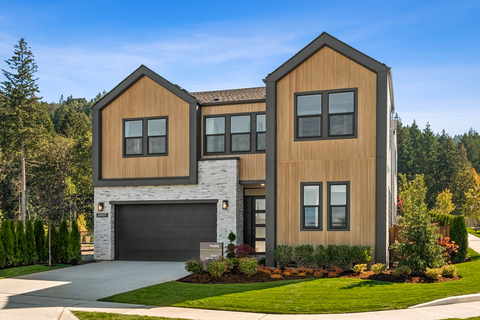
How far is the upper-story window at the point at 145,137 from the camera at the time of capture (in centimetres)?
1738

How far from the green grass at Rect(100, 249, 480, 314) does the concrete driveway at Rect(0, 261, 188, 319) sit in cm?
97

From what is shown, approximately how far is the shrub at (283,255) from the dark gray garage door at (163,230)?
3.54 metres

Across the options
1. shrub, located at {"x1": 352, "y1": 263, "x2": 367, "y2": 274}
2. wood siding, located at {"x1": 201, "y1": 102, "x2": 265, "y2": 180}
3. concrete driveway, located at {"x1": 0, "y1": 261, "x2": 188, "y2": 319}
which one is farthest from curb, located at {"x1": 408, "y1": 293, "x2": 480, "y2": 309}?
wood siding, located at {"x1": 201, "y1": 102, "x2": 265, "y2": 180}

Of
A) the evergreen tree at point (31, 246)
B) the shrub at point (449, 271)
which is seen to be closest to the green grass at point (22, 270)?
the evergreen tree at point (31, 246)

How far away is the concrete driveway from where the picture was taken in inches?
392

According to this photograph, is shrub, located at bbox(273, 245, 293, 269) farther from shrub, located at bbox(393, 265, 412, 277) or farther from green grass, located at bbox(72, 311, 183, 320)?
green grass, located at bbox(72, 311, 183, 320)

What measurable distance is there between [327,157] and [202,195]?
17.0 feet

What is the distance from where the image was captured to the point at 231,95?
18.7 meters

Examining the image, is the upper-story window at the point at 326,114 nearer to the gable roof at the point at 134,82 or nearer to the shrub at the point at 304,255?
the shrub at the point at 304,255

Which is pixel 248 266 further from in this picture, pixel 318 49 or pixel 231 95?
pixel 231 95

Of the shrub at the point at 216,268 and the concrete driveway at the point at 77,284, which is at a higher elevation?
the shrub at the point at 216,268

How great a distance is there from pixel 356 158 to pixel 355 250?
9.15 feet

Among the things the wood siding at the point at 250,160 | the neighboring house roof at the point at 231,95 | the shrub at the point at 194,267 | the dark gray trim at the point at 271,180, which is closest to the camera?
the shrub at the point at 194,267

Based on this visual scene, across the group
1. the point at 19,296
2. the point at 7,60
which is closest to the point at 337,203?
the point at 19,296
